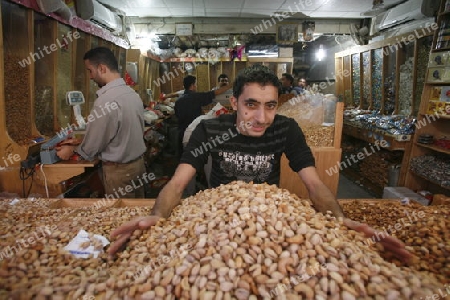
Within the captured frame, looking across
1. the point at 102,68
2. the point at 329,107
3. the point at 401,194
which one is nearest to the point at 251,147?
the point at 102,68

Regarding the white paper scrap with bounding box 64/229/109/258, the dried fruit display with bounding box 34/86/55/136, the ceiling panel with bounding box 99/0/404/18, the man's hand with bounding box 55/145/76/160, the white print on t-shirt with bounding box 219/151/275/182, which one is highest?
the ceiling panel with bounding box 99/0/404/18

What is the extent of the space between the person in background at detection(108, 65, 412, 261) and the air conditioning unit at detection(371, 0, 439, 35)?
13.7 feet

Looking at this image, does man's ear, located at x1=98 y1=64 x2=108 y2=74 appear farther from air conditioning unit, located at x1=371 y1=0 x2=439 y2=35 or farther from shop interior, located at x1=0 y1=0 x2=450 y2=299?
air conditioning unit, located at x1=371 y1=0 x2=439 y2=35

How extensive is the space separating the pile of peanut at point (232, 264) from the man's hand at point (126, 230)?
36 mm

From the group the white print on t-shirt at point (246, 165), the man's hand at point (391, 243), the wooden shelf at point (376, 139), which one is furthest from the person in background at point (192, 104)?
the man's hand at point (391, 243)

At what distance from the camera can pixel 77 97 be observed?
3188mm

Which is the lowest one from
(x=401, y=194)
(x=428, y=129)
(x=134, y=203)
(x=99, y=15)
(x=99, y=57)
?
(x=401, y=194)

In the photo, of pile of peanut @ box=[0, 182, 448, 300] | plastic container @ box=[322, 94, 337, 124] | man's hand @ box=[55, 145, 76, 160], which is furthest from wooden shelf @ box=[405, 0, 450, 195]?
man's hand @ box=[55, 145, 76, 160]

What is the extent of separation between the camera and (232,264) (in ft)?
3.16

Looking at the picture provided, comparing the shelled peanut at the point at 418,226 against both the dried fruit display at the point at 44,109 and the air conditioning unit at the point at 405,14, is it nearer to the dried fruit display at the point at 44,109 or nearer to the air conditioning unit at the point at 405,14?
the dried fruit display at the point at 44,109

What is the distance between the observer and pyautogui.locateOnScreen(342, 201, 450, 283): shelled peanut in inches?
46.3

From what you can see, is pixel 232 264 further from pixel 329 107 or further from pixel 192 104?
pixel 192 104

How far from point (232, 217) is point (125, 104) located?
1982 mm

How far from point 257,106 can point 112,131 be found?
1613 millimetres
